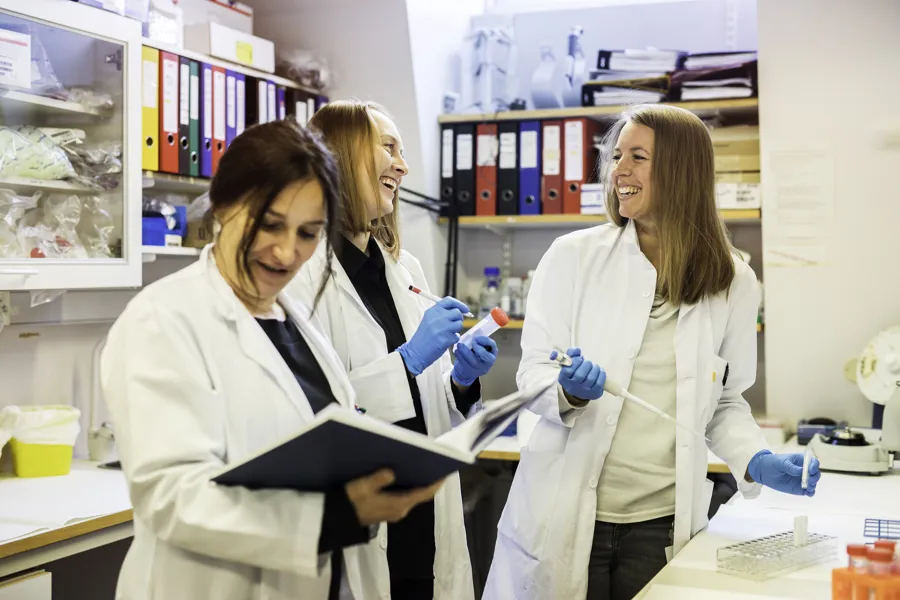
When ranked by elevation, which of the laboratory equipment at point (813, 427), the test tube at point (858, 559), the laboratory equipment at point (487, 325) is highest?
the laboratory equipment at point (487, 325)

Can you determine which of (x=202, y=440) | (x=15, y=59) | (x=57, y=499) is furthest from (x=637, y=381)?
(x=15, y=59)

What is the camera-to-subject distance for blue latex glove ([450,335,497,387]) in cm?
170

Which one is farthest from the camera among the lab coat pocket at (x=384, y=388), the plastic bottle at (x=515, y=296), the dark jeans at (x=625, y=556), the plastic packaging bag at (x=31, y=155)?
the plastic bottle at (x=515, y=296)

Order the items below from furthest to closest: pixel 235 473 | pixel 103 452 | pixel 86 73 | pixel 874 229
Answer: pixel 874 229, pixel 103 452, pixel 86 73, pixel 235 473

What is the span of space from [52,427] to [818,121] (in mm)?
2502

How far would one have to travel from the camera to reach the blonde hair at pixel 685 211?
1799mm

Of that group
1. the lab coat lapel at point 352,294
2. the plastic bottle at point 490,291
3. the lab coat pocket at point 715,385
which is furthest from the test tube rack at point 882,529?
the plastic bottle at point 490,291

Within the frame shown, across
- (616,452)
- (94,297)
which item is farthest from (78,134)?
(616,452)

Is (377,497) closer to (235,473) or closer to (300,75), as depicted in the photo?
(235,473)

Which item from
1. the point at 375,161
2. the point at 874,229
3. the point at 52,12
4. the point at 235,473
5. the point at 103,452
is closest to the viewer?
the point at 235,473

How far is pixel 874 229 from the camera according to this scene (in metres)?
2.90

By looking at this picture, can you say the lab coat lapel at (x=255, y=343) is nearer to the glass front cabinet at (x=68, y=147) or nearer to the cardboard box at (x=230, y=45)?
the glass front cabinet at (x=68, y=147)

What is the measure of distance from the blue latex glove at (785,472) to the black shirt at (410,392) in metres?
0.56

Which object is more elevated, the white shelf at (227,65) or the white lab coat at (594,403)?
the white shelf at (227,65)
